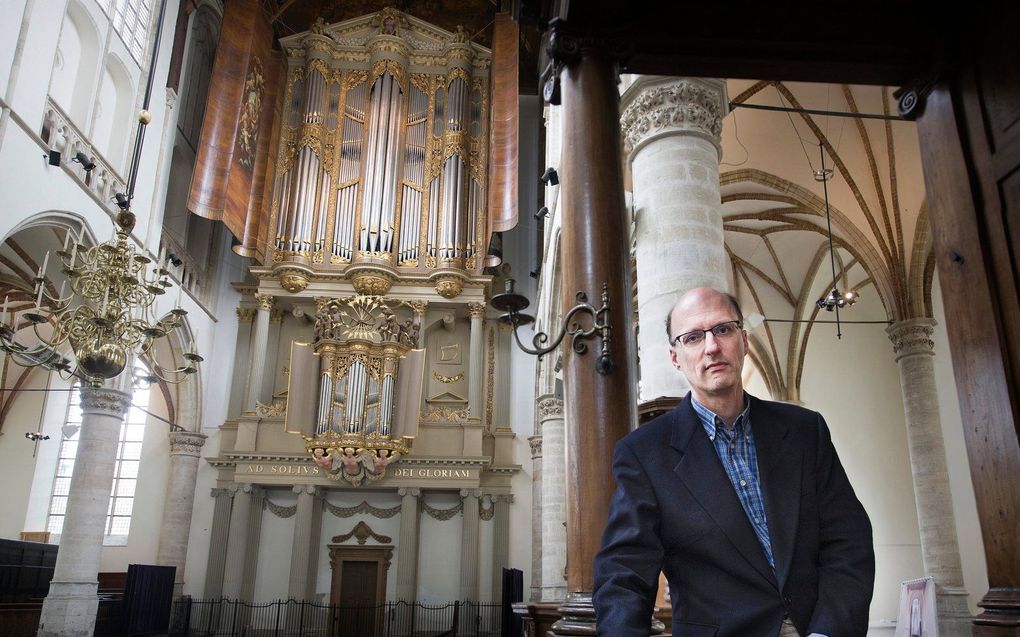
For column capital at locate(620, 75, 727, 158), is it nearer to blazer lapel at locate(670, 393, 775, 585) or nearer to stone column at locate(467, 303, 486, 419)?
blazer lapel at locate(670, 393, 775, 585)

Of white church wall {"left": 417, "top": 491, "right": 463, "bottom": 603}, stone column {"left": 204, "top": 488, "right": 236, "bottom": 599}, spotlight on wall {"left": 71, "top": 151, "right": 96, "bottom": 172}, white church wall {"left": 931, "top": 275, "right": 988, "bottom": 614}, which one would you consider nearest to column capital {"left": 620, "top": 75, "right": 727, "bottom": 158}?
white church wall {"left": 931, "top": 275, "right": 988, "bottom": 614}

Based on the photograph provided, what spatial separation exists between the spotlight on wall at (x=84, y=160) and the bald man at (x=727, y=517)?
38.5 ft

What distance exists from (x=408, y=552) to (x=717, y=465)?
14.4 meters

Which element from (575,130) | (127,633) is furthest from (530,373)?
(575,130)

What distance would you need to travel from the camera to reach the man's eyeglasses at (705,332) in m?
1.85

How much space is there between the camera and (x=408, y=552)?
15320mm

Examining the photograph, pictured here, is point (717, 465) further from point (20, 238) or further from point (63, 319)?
point (20, 238)

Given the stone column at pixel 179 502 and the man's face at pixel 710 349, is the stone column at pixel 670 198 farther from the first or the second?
the stone column at pixel 179 502

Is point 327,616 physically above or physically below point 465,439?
below

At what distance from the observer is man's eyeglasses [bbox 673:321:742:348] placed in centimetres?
185

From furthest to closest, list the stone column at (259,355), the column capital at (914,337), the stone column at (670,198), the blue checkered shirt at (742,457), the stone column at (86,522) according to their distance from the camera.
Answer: the stone column at (259,355) < the column capital at (914,337) < the stone column at (86,522) < the stone column at (670,198) < the blue checkered shirt at (742,457)

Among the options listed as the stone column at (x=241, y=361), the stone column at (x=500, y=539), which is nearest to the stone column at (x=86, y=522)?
the stone column at (x=241, y=361)

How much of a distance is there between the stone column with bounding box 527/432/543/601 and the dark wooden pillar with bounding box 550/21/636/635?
517 inches

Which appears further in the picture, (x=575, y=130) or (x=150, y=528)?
(x=150, y=528)
